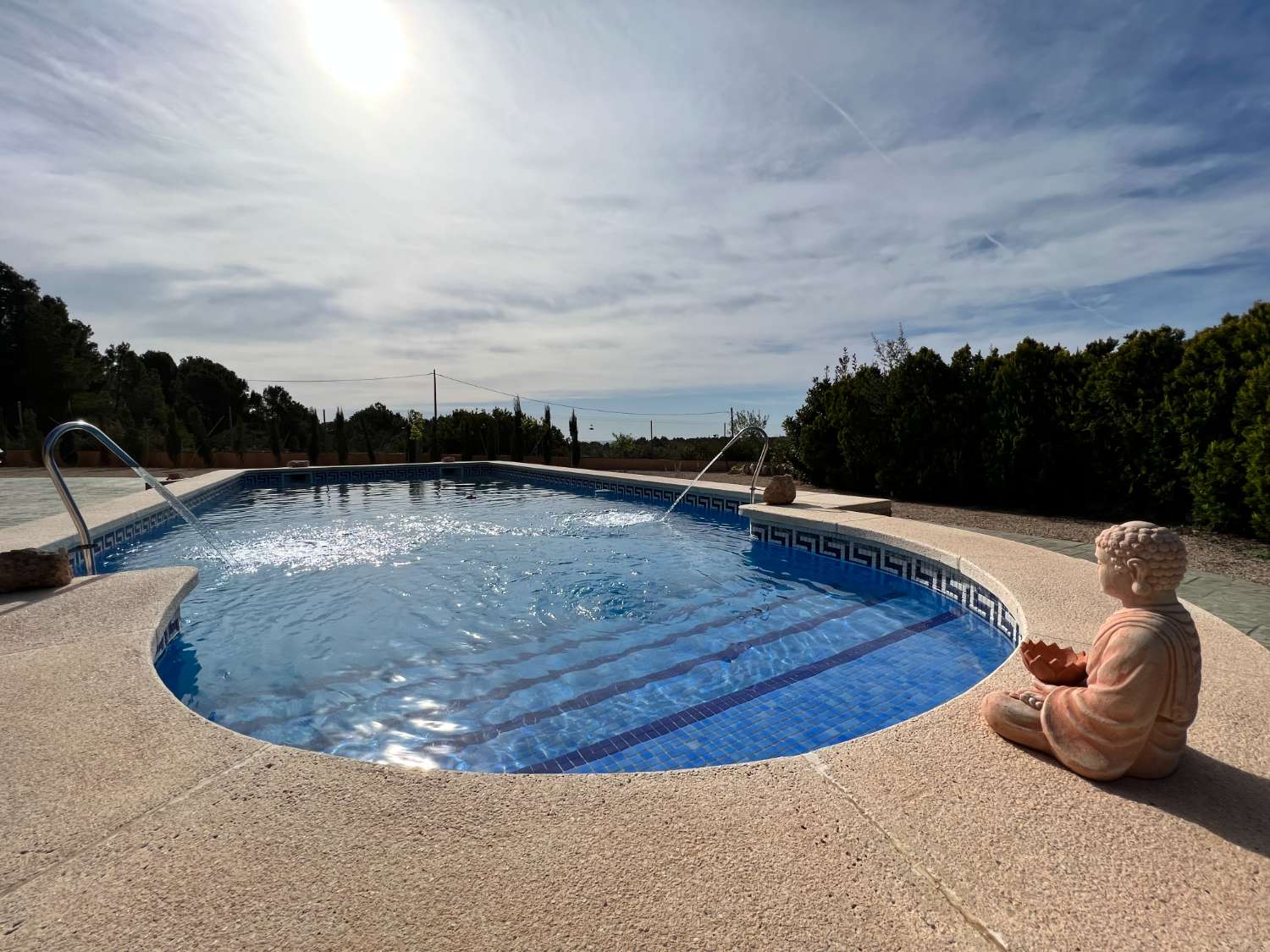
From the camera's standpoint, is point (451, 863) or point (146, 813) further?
point (146, 813)

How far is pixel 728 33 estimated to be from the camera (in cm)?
694

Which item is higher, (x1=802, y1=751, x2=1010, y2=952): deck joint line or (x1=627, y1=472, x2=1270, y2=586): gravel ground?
(x1=802, y1=751, x2=1010, y2=952): deck joint line

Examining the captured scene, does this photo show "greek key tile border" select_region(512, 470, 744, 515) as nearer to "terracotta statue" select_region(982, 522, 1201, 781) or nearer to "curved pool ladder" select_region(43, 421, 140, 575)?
"terracotta statue" select_region(982, 522, 1201, 781)

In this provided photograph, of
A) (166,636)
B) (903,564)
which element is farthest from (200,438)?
(903,564)

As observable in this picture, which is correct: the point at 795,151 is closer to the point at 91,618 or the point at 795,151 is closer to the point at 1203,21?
the point at 1203,21

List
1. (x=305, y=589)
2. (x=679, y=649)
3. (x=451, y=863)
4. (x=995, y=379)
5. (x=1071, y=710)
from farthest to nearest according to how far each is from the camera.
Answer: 1. (x=995, y=379)
2. (x=305, y=589)
3. (x=679, y=649)
4. (x=1071, y=710)
5. (x=451, y=863)

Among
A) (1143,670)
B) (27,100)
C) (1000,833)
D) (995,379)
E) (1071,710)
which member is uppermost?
(27,100)

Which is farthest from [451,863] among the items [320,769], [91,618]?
[91,618]

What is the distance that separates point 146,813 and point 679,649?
3260 mm

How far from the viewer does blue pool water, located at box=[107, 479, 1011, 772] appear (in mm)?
3363

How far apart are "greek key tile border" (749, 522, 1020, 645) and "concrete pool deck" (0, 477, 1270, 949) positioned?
2227 mm

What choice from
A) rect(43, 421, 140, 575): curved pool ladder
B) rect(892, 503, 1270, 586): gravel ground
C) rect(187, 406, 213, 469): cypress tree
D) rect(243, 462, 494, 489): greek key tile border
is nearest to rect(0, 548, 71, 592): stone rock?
rect(43, 421, 140, 575): curved pool ladder

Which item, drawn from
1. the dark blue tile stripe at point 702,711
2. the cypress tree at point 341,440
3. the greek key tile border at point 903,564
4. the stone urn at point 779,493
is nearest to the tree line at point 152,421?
the cypress tree at point 341,440

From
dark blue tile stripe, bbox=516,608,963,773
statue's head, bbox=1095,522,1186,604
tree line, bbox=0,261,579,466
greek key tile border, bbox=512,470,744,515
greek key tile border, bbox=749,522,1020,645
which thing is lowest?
dark blue tile stripe, bbox=516,608,963,773
